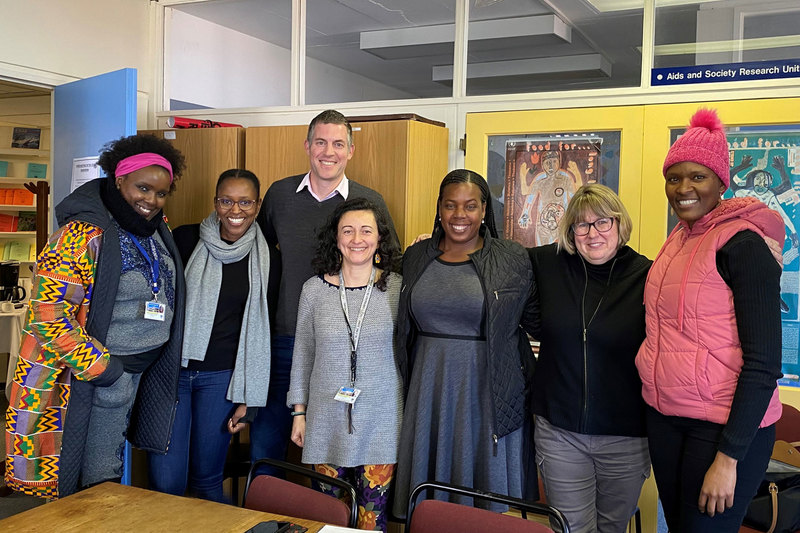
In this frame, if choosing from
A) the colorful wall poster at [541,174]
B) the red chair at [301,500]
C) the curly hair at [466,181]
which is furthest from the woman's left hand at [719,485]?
the colorful wall poster at [541,174]

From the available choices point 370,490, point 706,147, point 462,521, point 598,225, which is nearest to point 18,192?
point 370,490

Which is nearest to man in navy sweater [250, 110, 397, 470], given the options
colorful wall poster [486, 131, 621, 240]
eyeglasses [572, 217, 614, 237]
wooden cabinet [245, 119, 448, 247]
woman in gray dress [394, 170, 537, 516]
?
wooden cabinet [245, 119, 448, 247]

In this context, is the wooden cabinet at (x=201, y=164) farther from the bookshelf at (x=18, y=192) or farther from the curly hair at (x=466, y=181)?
the bookshelf at (x=18, y=192)

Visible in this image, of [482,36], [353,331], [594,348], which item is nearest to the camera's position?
[594,348]

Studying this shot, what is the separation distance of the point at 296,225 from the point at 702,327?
172 cm

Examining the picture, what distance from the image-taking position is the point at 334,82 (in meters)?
4.00

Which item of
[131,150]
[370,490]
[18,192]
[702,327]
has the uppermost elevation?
[18,192]

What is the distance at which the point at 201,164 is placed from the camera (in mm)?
3773

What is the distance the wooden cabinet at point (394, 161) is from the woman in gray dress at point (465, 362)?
0.78m

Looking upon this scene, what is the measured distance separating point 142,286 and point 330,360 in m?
0.81

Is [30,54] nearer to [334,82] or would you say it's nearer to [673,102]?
[334,82]

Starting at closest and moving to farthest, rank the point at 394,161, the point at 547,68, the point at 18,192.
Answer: the point at 394,161, the point at 547,68, the point at 18,192

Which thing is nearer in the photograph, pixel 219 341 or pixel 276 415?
pixel 219 341

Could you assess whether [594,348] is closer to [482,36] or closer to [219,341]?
[219,341]
